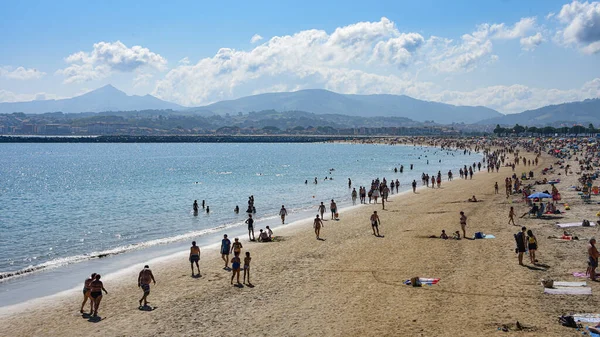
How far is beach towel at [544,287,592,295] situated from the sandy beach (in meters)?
0.21

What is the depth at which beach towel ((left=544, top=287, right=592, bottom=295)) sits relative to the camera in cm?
1245

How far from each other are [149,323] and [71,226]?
19.2m

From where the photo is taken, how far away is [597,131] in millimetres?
160000

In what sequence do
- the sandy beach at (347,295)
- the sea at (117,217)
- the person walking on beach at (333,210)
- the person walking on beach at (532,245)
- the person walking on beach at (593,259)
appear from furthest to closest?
the person walking on beach at (333,210) → the sea at (117,217) → the person walking on beach at (532,245) → the person walking on beach at (593,259) → the sandy beach at (347,295)

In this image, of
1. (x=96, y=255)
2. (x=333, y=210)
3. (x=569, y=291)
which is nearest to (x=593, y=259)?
(x=569, y=291)

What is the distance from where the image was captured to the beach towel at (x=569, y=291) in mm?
12445

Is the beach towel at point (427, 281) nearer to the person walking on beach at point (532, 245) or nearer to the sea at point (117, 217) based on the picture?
the person walking on beach at point (532, 245)

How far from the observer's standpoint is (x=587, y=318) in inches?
419

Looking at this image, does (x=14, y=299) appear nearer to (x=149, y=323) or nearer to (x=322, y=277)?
(x=149, y=323)

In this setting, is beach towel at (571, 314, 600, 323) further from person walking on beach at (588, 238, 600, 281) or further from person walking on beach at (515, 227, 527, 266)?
person walking on beach at (515, 227, 527, 266)

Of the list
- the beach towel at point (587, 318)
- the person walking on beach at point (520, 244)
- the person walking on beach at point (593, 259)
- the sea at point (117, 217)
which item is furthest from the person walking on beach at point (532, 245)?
the sea at point (117, 217)

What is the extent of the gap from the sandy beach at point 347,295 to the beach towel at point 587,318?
48 cm

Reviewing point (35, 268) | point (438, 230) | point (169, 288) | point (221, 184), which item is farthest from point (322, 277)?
point (221, 184)

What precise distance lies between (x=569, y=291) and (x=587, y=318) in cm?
208
